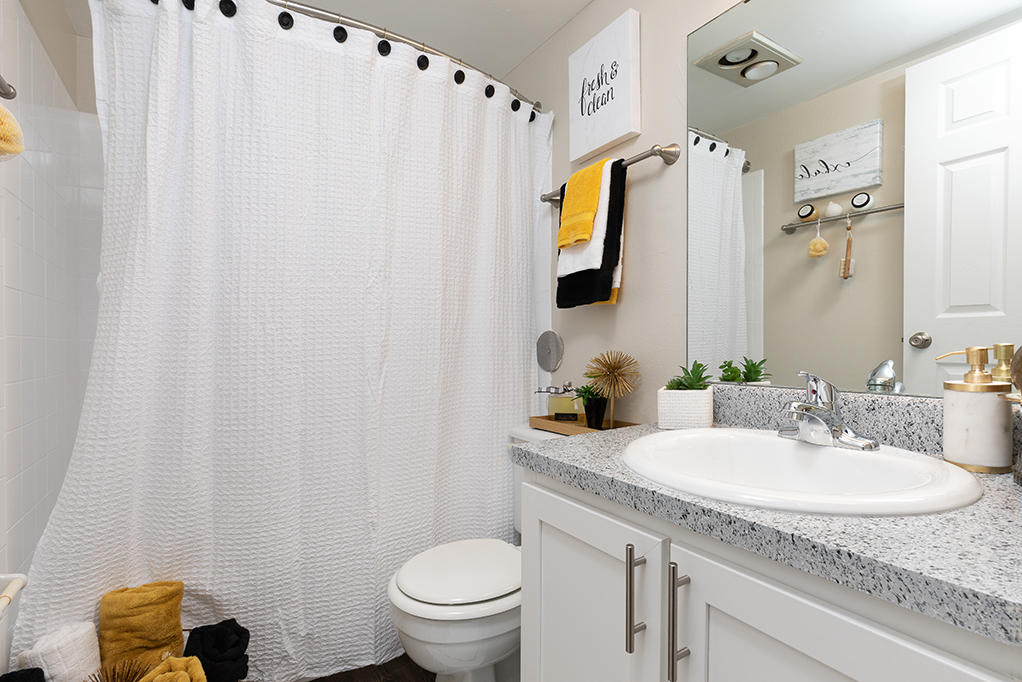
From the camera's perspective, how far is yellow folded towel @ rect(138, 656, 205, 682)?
1129 mm

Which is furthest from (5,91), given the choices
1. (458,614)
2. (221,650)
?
(458,614)

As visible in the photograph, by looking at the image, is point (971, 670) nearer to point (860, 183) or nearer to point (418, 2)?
point (860, 183)

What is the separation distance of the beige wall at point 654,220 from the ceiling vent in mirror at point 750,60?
0.12m

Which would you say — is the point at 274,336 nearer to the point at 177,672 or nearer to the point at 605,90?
the point at 177,672

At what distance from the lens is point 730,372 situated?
1.34m

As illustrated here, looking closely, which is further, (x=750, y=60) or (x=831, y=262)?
(x=750, y=60)

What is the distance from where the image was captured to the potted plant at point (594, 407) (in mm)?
1656

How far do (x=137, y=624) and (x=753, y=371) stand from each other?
1.67 meters

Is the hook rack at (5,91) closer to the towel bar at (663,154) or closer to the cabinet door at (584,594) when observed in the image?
the cabinet door at (584,594)

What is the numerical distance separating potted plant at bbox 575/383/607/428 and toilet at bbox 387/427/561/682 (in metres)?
0.51

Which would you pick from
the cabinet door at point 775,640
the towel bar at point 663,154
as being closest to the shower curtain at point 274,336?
the towel bar at point 663,154

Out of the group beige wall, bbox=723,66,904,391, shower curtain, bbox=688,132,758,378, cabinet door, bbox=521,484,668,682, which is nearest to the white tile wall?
cabinet door, bbox=521,484,668,682

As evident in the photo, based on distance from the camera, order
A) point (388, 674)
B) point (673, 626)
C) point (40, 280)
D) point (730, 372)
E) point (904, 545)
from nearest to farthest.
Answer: point (904, 545) → point (673, 626) → point (730, 372) → point (40, 280) → point (388, 674)

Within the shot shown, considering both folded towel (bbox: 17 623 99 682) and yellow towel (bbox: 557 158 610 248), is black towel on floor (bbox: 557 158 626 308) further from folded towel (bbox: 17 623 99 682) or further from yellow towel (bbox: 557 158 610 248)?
folded towel (bbox: 17 623 99 682)
